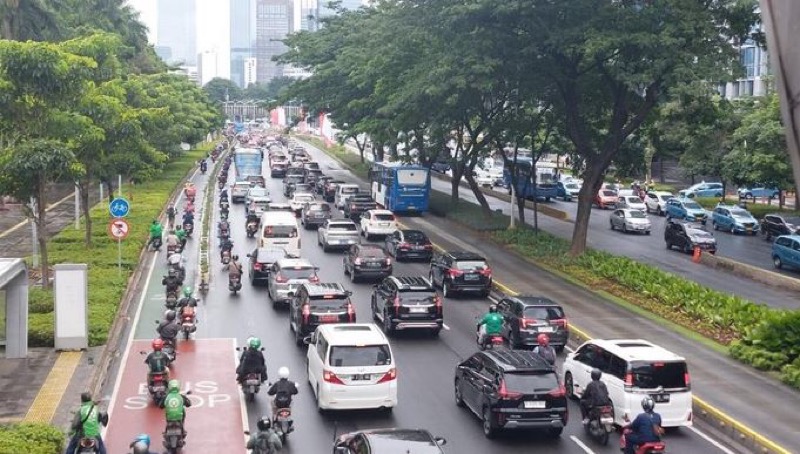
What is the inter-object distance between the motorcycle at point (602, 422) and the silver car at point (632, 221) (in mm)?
37364

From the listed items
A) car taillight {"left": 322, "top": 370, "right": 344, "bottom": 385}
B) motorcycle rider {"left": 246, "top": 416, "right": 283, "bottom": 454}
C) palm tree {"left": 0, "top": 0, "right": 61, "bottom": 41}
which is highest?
palm tree {"left": 0, "top": 0, "right": 61, "bottom": 41}

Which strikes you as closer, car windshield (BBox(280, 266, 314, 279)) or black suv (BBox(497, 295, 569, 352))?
black suv (BBox(497, 295, 569, 352))

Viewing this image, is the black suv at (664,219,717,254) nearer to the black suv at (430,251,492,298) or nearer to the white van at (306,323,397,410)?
the black suv at (430,251,492,298)

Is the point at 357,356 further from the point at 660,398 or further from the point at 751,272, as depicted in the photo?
the point at 751,272

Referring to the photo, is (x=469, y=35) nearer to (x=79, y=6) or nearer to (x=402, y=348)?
(x=402, y=348)

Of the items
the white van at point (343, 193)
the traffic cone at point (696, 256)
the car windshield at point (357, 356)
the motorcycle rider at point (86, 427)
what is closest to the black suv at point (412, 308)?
the car windshield at point (357, 356)

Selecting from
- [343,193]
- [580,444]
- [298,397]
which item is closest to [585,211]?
[343,193]

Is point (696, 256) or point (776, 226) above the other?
point (776, 226)

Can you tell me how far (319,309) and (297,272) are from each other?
18.3ft

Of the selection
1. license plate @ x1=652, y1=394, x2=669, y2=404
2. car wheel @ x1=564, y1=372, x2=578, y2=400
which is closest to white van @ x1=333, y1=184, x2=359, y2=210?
car wheel @ x1=564, y1=372, x2=578, y2=400

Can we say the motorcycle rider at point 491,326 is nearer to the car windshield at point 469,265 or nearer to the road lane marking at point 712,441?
the road lane marking at point 712,441

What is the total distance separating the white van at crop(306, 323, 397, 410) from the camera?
19.4 metres

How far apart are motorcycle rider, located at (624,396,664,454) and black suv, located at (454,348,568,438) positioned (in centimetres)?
172

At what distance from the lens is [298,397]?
21469mm
